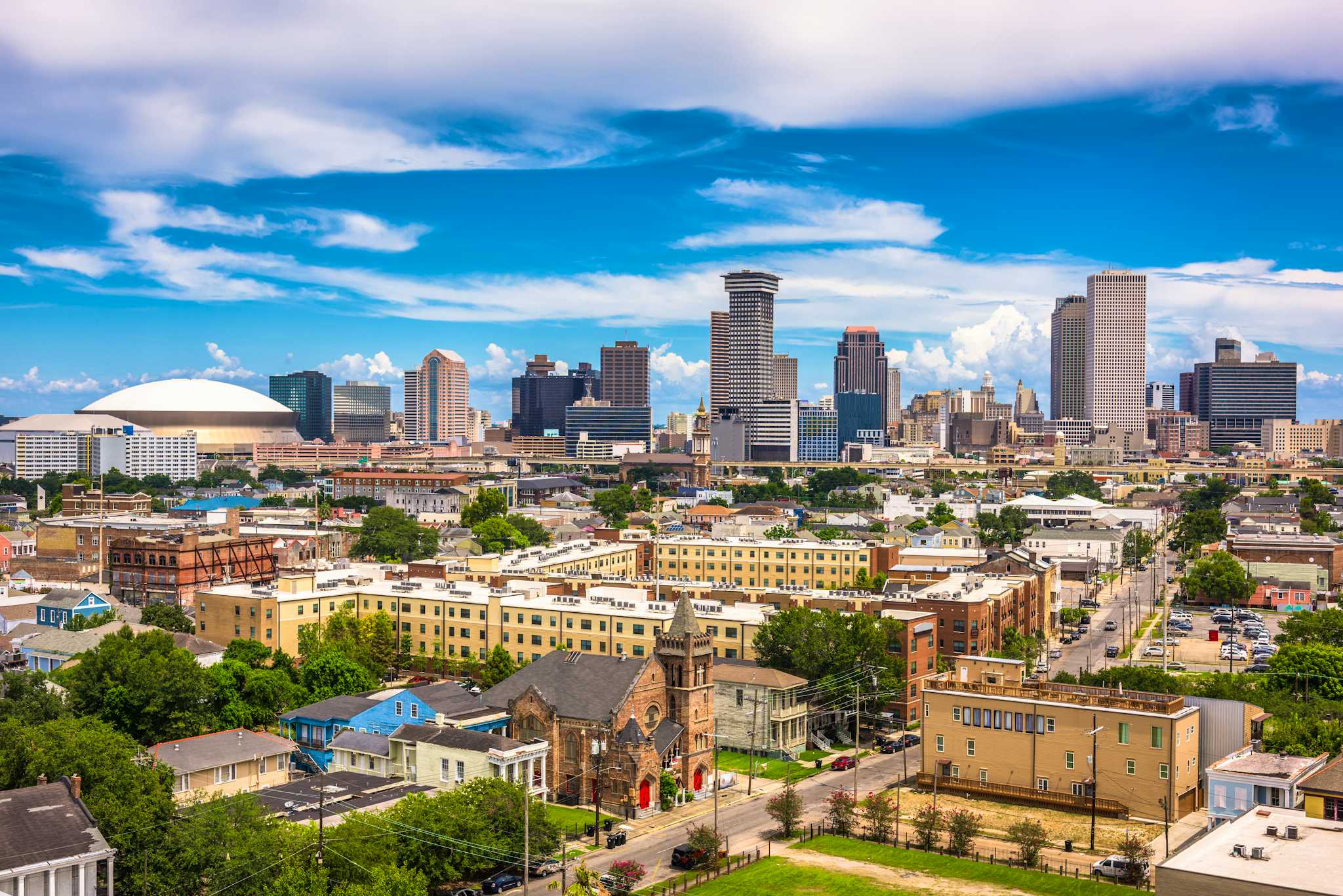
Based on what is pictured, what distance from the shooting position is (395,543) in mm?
166500

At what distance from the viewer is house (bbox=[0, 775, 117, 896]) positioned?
144 ft

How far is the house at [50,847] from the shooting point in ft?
144

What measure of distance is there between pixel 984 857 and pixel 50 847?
3994 centimetres

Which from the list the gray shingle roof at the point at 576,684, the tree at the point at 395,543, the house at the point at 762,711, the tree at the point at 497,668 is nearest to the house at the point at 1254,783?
the house at the point at 762,711

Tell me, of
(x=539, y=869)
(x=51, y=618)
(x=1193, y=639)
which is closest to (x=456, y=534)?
(x=51, y=618)

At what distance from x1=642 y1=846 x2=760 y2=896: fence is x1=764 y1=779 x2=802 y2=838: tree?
2.54 metres

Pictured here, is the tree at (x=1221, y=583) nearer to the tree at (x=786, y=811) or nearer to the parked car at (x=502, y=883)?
the tree at (x=786, y=811)

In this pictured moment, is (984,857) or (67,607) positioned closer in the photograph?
(984,857)

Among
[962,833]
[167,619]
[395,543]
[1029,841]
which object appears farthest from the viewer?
[395,543]

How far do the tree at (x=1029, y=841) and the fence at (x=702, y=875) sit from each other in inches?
474

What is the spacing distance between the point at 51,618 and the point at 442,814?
2747 inches

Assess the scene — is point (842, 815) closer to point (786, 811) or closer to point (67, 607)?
point (786, 811)

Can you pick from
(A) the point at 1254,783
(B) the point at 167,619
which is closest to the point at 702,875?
(A) the point at 1254,783

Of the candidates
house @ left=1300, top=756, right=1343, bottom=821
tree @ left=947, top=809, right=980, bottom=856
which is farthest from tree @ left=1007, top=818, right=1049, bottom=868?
house @ left=1300, top=756, right=1343, bottom=821
